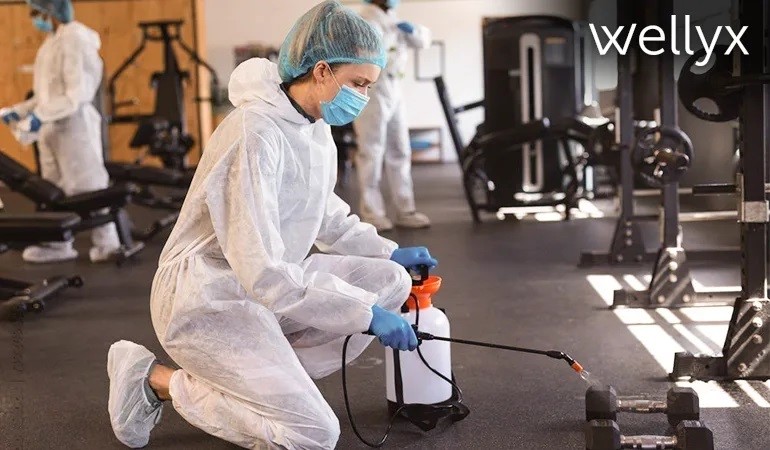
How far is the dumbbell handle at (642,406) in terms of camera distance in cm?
240

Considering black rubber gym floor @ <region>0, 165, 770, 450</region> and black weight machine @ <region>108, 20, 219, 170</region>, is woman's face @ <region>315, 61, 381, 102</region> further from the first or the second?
black weight machine @ <region>108, 20, 219, 170</region>

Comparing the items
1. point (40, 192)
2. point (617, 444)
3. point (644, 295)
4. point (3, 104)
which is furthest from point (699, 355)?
point (3, 104)

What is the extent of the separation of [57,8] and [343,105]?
3.64 metres

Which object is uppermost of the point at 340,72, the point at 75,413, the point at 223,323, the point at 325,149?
the point at 340,72

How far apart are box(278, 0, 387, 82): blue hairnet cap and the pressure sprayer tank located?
66 centimetres

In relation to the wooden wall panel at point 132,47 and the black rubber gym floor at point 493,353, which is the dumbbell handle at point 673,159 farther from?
the wooden wall panel at point 132,47

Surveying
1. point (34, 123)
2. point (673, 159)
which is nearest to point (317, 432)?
point (673, 159)

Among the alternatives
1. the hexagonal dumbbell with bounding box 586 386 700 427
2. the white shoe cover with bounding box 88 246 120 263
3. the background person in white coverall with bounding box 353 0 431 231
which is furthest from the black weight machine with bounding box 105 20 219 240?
the hexagonal dumbbell with bounding box 586 386 700 427

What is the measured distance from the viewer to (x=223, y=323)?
2246 millimetres

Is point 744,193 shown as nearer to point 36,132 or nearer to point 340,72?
point 340,72

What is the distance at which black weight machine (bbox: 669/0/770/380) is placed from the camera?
269 centimetres

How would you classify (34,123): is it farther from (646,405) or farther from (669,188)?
(646,405)

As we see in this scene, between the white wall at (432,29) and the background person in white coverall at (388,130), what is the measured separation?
627cm

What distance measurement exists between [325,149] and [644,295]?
2010 mm
